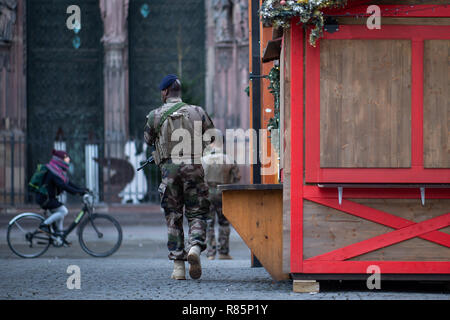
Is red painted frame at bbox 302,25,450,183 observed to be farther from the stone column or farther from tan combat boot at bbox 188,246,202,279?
the stone column

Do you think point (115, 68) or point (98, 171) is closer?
point (98, 171)

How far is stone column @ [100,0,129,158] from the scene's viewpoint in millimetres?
19594

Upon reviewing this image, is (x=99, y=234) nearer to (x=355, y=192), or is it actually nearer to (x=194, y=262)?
(x=194, y=262)

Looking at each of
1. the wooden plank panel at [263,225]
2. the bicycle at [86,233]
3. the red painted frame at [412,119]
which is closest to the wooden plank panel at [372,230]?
the red painted frame at [412,119]

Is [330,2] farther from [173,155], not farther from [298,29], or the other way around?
[173,155]

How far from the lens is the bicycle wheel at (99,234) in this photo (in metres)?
12.4

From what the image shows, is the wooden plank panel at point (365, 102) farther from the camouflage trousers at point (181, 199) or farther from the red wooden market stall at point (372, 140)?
the camouflage trousers at point (181, 199)

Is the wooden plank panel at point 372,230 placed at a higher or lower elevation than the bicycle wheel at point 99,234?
higher

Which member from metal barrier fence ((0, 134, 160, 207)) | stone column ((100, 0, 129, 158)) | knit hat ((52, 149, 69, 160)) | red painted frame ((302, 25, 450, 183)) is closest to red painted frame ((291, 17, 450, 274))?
red painted frame ((302, 25, 450, 183))

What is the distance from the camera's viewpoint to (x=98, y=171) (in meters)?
18.6

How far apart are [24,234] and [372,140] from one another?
759cm

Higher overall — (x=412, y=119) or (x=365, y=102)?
(x=365, y=102)

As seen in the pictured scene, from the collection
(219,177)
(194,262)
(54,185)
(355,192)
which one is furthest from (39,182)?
(355,192)

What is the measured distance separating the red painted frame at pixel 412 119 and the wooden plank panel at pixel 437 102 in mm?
55
